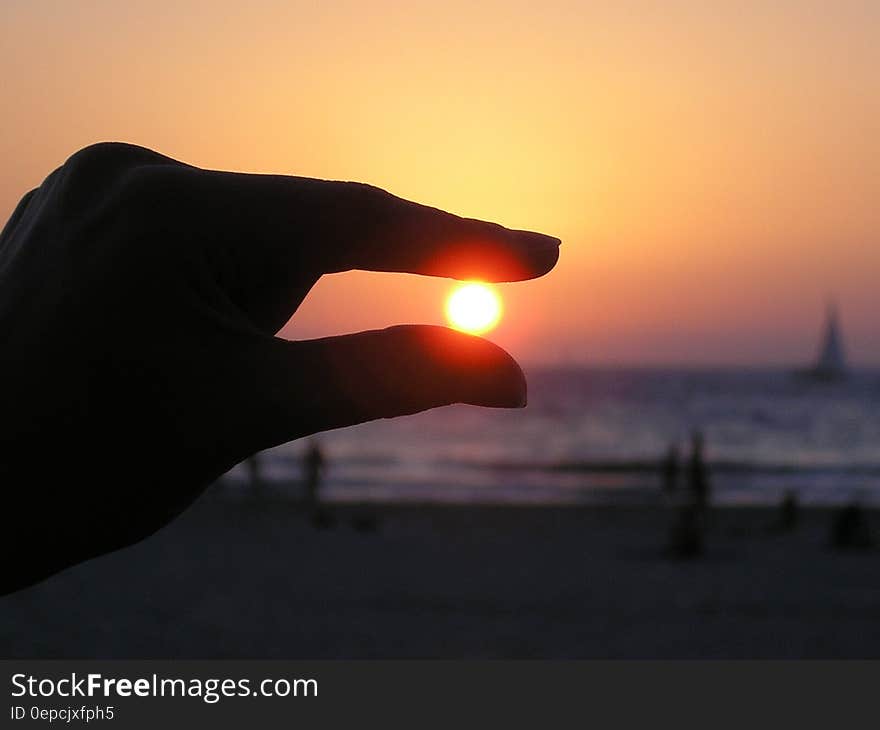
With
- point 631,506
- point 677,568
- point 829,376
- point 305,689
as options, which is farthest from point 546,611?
point 829,376

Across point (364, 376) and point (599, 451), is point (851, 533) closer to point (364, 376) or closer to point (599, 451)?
point (364, 376)

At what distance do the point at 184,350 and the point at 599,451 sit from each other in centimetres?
4451

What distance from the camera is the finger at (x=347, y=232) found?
191 centimetres

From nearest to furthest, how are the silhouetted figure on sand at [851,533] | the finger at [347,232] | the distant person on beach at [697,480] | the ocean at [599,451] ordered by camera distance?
the finger at [347,232], the distant person on beach at [697,480], the silhouetted figure on sand at [851,533], the ocean at [599,451]

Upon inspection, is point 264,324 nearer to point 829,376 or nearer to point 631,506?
point 631,506

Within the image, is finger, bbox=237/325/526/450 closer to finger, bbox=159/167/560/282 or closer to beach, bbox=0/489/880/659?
finger, bbox=159/167/560/282

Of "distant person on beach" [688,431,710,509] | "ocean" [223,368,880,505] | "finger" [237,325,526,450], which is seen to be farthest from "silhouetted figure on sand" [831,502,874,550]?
"finger" [237,325,526,450]

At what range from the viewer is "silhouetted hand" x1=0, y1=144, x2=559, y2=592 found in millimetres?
1792

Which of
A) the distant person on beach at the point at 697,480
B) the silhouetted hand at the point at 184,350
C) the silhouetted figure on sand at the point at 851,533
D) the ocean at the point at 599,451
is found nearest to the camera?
the silhouetted hand at the point at 184,350

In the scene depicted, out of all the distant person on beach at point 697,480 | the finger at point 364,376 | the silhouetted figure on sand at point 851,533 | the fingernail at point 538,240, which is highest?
the fingernail at point 538,240

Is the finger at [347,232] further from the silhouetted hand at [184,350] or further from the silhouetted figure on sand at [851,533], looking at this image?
the silhouetted figure on sand at [851,533]

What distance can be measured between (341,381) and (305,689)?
5.76m

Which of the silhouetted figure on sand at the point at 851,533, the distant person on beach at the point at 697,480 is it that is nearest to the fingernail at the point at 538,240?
the distant person on beach at the point at 697,480

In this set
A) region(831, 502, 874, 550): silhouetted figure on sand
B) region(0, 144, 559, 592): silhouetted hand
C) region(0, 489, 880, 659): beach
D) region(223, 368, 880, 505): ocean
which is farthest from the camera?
region(223, 368, 880, 505): ocean
